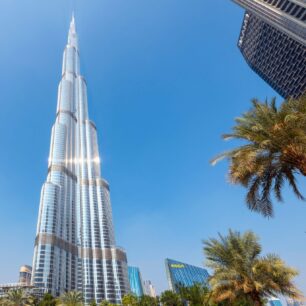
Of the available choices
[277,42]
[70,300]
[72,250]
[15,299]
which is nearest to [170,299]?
[70,300]

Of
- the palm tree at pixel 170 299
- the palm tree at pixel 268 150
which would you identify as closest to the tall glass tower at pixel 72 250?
the palm tree at pixel 170 299

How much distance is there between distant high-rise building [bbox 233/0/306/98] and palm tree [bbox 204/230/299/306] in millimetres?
82218

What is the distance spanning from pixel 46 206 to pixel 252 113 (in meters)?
169

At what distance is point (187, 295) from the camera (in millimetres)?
58562

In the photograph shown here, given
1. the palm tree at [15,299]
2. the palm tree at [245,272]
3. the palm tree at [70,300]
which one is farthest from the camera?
the palm tree at [70,300]

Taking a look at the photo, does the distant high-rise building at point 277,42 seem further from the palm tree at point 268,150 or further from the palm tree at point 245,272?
the palm tree at point 268,150

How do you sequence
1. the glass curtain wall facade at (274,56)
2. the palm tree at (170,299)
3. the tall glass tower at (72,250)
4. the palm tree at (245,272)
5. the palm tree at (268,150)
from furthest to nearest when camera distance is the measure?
the tall glass tower at (72,250), the glass curtain wall facade at (274,56), the palm tree at (170,299), the palm tree at (245,272), the palm tree at (268,150)

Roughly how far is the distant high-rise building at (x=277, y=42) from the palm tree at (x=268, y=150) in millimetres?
86842

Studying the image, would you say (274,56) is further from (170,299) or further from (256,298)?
(256,298)

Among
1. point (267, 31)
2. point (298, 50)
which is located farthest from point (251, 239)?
point (267, 31)

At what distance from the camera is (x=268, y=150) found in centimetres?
1534

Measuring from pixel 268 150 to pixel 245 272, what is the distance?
1457cm

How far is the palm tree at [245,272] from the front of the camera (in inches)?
966

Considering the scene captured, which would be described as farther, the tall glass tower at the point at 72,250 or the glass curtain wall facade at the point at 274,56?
the tall glass tower at the point at 72,250
